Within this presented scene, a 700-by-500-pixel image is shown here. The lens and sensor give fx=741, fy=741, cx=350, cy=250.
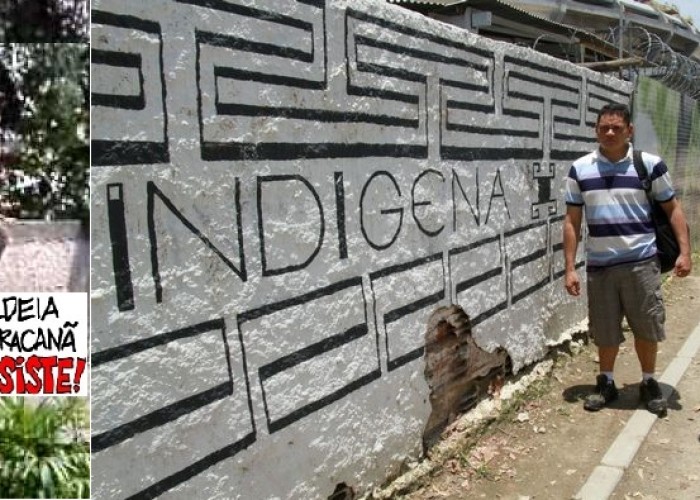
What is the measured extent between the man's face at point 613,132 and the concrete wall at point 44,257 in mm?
3410

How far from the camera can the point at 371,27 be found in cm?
338

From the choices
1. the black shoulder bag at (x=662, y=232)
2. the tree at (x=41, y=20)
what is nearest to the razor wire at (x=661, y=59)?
the black shoulder bag at (x=662, y=232)

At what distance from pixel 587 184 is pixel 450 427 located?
5.82 ft

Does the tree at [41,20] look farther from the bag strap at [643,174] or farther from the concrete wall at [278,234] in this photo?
the bag strap at [643,174]

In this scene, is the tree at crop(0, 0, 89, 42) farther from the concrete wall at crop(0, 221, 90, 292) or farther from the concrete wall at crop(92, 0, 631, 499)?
the concrete wall at crop(0, 221, 90, 292)

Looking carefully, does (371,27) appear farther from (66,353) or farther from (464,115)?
(66,353)

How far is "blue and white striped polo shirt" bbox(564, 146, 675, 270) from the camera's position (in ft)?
15.0

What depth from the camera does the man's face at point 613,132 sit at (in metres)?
4.49

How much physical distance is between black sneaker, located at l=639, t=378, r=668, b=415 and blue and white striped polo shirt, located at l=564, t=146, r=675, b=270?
0.85 m

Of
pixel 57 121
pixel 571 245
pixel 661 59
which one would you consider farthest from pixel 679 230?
pixel 661 59

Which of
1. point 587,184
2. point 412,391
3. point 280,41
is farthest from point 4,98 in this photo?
point 587,184

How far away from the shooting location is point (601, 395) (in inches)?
192

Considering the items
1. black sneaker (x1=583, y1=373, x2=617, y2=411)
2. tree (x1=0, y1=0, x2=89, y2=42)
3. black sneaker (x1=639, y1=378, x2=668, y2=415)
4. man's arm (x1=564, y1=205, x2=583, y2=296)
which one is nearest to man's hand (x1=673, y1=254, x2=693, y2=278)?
man's arm (x1=564, y1=205, x2=583, y2=296)

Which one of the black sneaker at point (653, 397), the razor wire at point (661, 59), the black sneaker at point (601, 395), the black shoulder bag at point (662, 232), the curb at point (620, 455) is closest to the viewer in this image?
the curb at point (620, 455)
